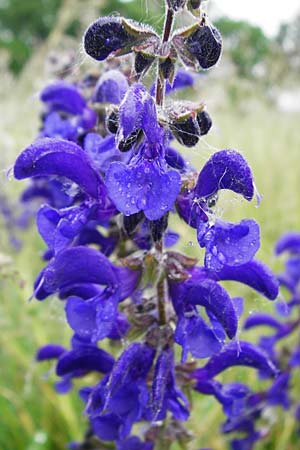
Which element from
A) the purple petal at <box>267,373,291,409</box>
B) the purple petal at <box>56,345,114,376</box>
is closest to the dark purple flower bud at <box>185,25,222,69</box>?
the purple petal at <box>56,345,114,376</box>

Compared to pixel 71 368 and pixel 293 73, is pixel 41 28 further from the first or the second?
pixel 71 368

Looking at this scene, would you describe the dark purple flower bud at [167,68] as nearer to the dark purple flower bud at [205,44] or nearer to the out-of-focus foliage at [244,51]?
the dark purple flower bud at [205,44]

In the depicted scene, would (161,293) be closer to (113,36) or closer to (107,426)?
(107,426)

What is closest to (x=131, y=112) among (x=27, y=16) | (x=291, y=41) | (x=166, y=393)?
(x=166, y=393)

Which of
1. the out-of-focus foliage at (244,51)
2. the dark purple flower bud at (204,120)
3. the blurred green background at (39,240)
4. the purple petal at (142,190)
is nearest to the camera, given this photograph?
the purple petal at (142,190)

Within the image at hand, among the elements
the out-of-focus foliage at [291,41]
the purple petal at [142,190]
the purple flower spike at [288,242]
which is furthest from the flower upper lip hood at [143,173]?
the out-of-focus foliage at [291,41]

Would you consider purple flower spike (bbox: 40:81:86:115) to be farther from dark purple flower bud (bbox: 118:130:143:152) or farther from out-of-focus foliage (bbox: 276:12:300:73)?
out-of-focus foliage (bbox: 276:12:300:73)
